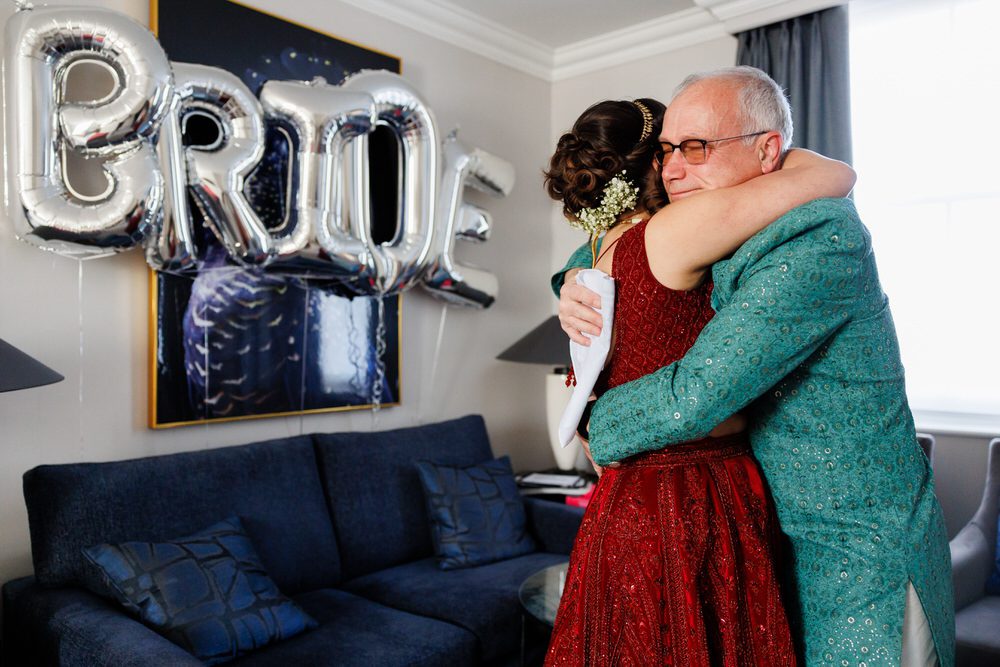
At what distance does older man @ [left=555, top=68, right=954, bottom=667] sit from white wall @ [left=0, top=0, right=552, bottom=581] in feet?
6.25

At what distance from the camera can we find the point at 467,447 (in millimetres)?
3314

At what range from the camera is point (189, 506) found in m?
2.39

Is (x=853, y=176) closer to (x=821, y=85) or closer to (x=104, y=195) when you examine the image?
(x=104, y=195)

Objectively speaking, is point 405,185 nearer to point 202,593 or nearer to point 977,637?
point 202,593

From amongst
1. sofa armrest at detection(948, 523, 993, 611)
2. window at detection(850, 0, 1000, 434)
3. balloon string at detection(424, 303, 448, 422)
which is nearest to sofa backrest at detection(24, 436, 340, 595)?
balloon string at detection(424, 303, 448, 422)

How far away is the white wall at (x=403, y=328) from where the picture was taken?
235 cm

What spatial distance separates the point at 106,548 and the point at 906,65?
11.2 ft

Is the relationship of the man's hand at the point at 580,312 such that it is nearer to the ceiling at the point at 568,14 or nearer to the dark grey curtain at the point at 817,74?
the dark grey curtain at the point at 817,74

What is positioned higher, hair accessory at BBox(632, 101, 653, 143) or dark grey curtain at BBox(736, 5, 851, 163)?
dark grey curtain at BBox(736, 5, 851, 163)

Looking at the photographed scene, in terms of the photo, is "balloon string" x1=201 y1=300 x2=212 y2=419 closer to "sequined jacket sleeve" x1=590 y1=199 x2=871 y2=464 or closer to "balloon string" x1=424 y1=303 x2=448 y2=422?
"balloon string" x1=424 y1=303 x2=448 y2=422

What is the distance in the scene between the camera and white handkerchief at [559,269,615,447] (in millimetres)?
1218

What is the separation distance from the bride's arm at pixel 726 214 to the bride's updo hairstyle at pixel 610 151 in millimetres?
226

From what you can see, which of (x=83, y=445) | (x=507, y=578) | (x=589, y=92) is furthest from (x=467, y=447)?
(x=589, y=92)

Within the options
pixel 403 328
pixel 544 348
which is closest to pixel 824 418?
pixel 544 348
